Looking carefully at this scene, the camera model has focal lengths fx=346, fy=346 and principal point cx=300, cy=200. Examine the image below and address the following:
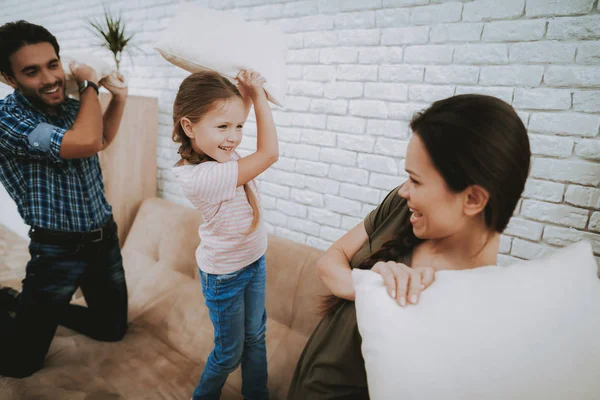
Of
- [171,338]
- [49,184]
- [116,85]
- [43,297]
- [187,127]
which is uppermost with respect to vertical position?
[116,85]

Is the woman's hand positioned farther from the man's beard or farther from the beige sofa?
the man's beard

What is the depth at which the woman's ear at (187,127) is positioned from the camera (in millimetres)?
1026

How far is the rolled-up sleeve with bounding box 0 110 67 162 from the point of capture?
47.0 inches

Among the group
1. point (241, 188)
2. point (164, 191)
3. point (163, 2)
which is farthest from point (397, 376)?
point (163, 2)

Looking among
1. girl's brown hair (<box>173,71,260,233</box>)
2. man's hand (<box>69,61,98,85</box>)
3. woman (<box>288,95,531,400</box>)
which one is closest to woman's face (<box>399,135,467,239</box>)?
woman (<box>288,95,531,400</box>)

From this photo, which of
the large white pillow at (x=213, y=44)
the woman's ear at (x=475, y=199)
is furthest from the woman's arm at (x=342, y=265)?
the large white pillow at (x=213, y=44)

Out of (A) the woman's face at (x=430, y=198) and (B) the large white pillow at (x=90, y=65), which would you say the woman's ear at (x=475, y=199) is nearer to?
(A) the woman's face at (x=430, y=198)

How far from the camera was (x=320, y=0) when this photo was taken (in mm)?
1552

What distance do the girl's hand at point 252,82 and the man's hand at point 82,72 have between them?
0.80m

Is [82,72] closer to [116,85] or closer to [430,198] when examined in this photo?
[116,85]

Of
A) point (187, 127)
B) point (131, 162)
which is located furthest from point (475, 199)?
point (131, 162)

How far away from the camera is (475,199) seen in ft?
2.08

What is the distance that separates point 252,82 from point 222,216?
1.38ft

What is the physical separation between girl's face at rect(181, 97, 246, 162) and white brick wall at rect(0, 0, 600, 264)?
0.67 metres
